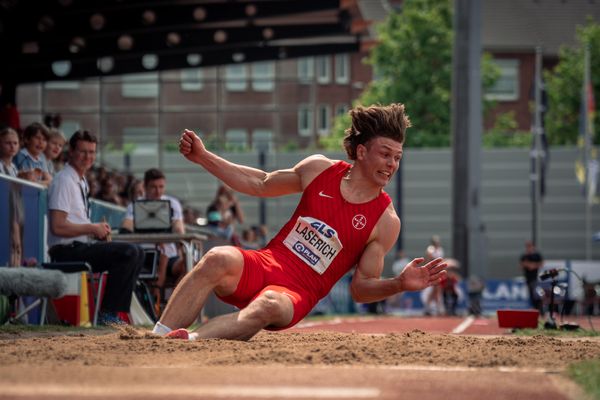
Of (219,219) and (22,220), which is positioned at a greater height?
(22,220)

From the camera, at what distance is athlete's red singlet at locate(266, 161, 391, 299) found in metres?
8.94

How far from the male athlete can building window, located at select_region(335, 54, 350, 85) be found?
66.4 meters

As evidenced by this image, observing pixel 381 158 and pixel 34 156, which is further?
pixel 34 156

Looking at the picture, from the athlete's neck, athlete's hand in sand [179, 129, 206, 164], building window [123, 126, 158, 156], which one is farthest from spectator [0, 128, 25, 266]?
Result: building window [123, 126, 158, 156]

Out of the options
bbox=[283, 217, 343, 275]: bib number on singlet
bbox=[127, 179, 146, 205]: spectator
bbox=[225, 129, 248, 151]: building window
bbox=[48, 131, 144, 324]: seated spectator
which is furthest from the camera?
bbox=[225, 129, 248, 151]: building window

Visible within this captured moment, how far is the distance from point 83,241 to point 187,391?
7012 mm

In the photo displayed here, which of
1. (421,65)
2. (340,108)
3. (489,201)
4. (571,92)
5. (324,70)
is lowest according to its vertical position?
(489,201)

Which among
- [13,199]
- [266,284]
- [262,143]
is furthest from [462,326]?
[262,143]

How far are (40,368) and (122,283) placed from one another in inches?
212

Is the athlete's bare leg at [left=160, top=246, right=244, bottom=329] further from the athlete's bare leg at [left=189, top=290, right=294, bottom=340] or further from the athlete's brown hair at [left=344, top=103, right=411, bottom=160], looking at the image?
the athlete's brown hair at [left=344, top=103, right=411, bottom=160]

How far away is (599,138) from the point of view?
64.9 meters

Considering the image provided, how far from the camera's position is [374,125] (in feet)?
30.2

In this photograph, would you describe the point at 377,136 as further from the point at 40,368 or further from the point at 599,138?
the point at 599,138

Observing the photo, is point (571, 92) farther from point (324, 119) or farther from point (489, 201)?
point (489, 201)
